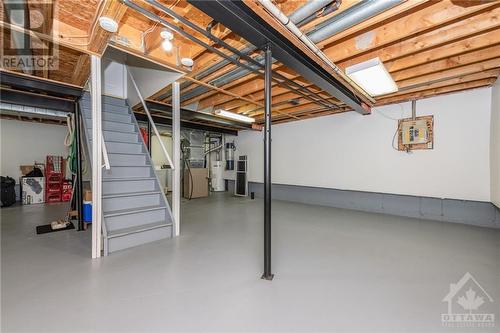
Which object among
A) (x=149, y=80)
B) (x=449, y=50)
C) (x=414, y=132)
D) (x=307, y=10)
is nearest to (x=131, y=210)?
(x=149, y=80)

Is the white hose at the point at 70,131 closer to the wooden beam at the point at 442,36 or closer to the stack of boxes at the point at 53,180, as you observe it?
the stack of boxes at the point at 53,180

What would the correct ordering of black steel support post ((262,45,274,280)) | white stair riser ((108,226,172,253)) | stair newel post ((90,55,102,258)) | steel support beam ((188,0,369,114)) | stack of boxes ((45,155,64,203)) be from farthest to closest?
stack of boxes ((45,155,64,203)), white stair riser ((108,226,172,253)), stair newel post ((90,55,102,258)), black steel support post ((262,45,274,280)), steel support beam ((188,0,369,114))

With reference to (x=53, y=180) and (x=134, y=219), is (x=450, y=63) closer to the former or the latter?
(x=134, y=219)

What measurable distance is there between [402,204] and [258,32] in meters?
4.67

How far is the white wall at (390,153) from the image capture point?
149 inches

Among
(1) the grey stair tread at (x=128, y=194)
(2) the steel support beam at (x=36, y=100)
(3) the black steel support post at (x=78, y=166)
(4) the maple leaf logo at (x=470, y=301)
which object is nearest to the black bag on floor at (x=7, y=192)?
(2) the steel support beam at (x=36, y=100)

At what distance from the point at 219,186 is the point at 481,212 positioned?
23.1 ft

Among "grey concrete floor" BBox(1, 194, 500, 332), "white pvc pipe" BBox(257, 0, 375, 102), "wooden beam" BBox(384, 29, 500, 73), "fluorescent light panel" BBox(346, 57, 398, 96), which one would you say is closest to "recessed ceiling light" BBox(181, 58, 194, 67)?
"white pvc pipe" BBox(257, 0, 375, 102)

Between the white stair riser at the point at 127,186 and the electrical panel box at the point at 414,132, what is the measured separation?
195 inches

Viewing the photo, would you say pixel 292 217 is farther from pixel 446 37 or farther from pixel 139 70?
pixel 139 70

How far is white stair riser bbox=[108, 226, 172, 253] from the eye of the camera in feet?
8.52

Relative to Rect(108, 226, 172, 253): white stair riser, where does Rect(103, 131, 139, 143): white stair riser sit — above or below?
above

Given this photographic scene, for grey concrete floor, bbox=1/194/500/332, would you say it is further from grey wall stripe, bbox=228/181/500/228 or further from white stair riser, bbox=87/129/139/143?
white stair riser, bbox=87/129/139/143

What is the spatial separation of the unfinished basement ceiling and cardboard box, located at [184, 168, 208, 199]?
12.1 feet
